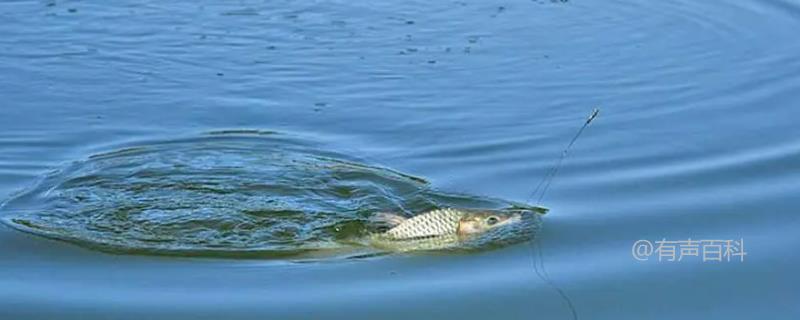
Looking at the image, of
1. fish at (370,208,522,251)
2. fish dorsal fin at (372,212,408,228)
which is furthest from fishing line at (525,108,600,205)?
fish dorsal fin at (372,212,408,228)

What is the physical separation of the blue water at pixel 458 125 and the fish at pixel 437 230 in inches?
4.4

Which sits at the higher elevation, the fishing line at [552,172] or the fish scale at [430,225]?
the fishing line at [552,172]

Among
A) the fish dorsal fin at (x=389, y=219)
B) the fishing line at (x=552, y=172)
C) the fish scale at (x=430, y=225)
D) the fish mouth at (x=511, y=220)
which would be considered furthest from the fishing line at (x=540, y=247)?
the fish dorsal fin at (x=389, y=219)

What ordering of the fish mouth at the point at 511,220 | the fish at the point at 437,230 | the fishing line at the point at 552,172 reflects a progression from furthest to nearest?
1. the fishing line at the point at 552,172
2. the fish mouth at the point at 511,220
3. the fish at the point at 437,230

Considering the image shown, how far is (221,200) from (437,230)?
102 centimetres

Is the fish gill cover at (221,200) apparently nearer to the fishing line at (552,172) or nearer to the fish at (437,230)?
the fish at (437,230)

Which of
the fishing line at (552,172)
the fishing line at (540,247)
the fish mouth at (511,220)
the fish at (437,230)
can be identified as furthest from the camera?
the fishing line at (552,172)

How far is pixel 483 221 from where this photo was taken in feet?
20.5

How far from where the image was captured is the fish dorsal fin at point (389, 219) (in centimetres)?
636

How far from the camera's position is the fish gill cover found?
6.20 meters

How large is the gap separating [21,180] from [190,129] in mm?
1081

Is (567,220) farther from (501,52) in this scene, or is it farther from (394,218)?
(501,52)

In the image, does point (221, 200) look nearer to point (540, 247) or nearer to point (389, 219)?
point (389, 219)

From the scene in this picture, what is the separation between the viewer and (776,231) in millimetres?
6363
